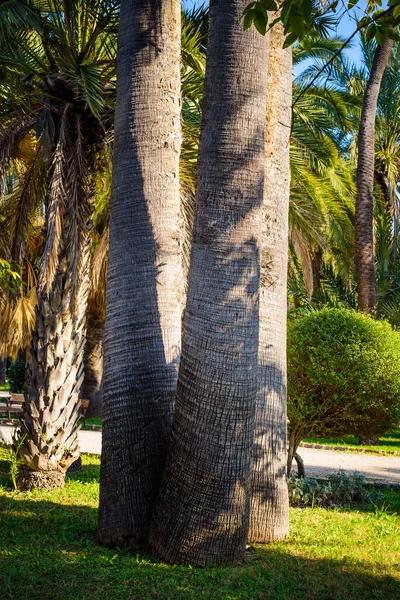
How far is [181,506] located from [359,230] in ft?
37.6

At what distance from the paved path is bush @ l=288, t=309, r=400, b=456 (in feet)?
7.34

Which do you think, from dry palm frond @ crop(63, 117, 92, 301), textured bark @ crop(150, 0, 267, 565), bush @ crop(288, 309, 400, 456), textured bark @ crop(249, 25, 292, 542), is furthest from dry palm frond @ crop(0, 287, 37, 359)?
textured bark @ crop(150, 0, 267, 565)

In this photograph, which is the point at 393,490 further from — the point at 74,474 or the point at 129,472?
the point at 129,472

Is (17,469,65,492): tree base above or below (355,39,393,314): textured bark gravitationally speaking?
below

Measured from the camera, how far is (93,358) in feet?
66.6

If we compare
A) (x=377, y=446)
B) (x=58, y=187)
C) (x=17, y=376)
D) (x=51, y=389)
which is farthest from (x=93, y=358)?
(x=58, y=187)

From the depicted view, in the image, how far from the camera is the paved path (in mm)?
12349

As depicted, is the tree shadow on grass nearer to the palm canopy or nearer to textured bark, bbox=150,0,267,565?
textured bark, bbox=150,0,267,565

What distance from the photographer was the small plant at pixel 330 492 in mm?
8352

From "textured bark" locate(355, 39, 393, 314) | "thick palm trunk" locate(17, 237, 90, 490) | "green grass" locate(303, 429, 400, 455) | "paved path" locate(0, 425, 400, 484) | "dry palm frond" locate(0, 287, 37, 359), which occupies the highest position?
"textured bark" locate(355, 39, 393, 314)

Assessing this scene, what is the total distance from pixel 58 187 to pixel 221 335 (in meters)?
4.81

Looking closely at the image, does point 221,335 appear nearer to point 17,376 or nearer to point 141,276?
point 141,276

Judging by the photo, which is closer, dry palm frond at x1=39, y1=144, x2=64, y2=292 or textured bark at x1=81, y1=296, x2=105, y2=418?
dry palm frond at x1=39, y1=144, x2=64, y2=292

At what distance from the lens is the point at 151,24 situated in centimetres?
595
